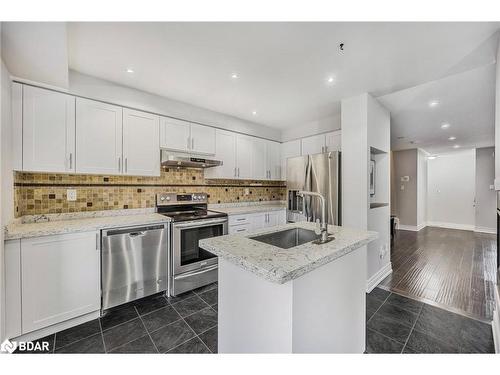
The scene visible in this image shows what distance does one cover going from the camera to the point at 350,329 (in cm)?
138

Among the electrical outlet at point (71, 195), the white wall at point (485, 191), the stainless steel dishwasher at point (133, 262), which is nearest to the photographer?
the stainless steel dishwasher at point (133, 262)

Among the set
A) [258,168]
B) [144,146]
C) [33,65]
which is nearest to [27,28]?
[33,65]

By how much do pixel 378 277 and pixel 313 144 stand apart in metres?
2.21

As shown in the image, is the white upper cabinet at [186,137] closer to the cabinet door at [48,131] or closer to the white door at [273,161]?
the cabinet door at [48,131]

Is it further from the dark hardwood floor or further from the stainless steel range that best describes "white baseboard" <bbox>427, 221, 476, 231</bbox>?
the stainless steel range

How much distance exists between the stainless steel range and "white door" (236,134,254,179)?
103cm

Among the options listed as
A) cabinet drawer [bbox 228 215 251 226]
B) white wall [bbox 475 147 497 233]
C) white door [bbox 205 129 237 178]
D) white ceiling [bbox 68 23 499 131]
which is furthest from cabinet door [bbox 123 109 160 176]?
white wall [bbox 475 147 497 233]

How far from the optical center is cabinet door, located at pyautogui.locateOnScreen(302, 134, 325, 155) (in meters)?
3.51

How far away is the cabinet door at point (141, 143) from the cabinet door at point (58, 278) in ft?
3.02

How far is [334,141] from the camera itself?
3336mm

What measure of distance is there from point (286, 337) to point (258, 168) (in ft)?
10.1

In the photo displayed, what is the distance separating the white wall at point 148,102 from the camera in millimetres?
2178

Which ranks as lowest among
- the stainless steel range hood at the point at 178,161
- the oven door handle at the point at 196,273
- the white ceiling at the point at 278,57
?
the oven door handle at the point at 196,273

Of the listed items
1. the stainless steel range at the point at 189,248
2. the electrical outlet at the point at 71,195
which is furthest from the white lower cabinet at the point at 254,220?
the electrical outlet at the point at 71,195
